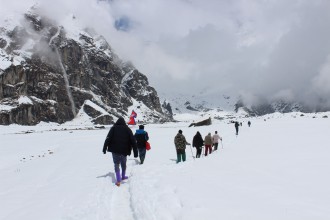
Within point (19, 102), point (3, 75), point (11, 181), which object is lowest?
point (11, 181)

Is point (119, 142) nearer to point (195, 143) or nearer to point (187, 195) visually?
point (187, 195)

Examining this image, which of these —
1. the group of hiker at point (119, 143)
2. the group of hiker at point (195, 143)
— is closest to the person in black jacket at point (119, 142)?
the group of hiker at point (119, 143)

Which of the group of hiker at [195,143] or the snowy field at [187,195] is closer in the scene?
the snowy field at [187,195]

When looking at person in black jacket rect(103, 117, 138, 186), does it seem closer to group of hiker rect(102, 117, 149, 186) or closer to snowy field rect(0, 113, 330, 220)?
group of hiker rect(102, 117, 149, 186)

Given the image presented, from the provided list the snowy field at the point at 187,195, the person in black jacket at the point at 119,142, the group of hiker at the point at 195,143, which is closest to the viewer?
the snowy field at the point at 187,195

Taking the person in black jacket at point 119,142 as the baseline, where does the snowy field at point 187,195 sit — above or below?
below

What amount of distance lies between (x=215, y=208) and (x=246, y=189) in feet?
7.88

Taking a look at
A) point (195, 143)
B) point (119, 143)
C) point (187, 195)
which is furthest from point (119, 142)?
point (195, 143)

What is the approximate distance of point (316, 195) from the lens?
8.92m

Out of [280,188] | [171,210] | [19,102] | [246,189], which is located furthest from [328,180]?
[19,102]

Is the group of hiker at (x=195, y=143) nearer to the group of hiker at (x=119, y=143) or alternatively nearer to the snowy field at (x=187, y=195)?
the snowy field at (x=187, y=195)

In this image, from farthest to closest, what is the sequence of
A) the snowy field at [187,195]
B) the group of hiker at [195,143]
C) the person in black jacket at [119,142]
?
1. the group of hiker at [195,143]
2. the person in black jacket at [119,142]
3. the snowy field at [187,195]

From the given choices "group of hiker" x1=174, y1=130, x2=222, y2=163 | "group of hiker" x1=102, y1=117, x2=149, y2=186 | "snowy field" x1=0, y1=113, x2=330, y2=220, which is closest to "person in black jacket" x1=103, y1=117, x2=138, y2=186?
"group of hiker" x1=102, y1=117, x2=149, y2=186

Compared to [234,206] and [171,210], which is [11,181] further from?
[234,206]
